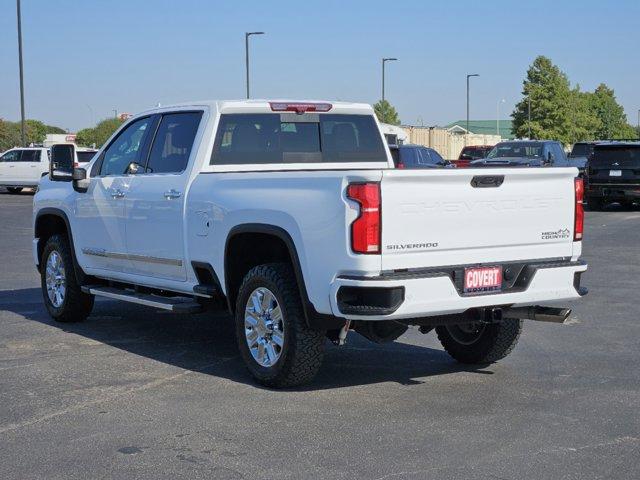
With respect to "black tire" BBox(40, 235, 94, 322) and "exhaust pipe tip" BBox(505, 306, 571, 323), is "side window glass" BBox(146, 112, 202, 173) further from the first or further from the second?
"exhaust pipe tip" BBox(505, 306, 571, 323)

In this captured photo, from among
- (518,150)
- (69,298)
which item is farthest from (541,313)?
(518,150)

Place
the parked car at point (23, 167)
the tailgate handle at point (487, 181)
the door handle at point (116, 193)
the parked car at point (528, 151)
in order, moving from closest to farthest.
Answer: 1. the tailgate handle at point (487, 181)
2. the door handle at point (116, 193)
3. the parked car at point (528, 151)
4. the parked car at point (23, 167)

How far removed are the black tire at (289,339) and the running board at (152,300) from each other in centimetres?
98

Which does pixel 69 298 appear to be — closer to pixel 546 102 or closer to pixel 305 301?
pixel 305 301

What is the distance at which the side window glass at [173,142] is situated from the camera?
8148mm

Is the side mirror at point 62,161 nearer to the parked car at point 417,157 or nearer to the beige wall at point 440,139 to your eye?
the parked car at point 417,157

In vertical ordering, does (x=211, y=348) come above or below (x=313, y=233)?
below

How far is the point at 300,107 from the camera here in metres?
8.50

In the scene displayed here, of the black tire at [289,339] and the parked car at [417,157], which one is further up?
the parked car at [417,157]

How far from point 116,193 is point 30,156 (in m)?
31.5

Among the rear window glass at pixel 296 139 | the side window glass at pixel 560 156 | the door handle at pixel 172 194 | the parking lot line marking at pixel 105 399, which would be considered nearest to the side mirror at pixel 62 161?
Answer: the door handle at pixel 172 194

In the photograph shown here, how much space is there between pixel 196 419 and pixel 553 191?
2777 mm

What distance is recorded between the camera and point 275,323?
689 cm

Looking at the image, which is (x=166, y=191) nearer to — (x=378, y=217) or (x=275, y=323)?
(x=275, y=323)
